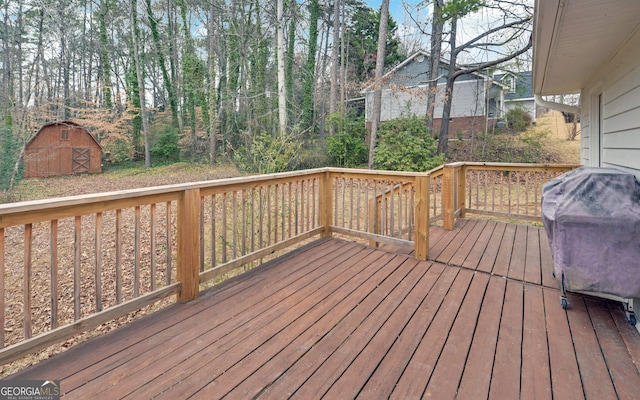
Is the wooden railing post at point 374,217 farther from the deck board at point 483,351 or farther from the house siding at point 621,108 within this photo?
the house siding at point 621,108

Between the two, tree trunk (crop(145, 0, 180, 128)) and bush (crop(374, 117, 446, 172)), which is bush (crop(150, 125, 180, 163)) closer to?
tree trunk (crop(145, 0, 180, 128))

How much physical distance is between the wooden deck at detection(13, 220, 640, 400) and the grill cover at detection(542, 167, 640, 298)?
31cm

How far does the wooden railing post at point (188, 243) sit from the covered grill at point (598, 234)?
8.76ft

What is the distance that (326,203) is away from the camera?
4152mm

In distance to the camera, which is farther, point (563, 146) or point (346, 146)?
point (563, 146)

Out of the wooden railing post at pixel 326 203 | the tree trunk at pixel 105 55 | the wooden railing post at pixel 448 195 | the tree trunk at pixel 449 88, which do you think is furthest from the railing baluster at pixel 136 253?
the tree trunk at pixel 105 55

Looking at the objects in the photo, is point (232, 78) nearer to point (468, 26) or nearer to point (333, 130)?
point (333, 130)

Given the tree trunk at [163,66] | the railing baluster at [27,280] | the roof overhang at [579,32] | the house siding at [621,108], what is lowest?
the railing baluster at [27,280]

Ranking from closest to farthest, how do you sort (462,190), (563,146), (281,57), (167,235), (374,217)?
(167,235), (374,217), (462,190), (281,57), (563,146)

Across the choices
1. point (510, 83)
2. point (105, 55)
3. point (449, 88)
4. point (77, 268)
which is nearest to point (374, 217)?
point (77, 268)

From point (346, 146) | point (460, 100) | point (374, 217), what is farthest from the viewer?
point (460, 100)

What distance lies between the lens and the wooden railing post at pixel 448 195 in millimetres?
4684

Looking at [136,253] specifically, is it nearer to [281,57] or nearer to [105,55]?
[281,57]

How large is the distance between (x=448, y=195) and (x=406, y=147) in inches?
214
